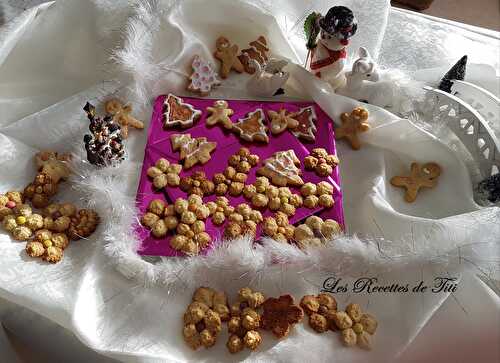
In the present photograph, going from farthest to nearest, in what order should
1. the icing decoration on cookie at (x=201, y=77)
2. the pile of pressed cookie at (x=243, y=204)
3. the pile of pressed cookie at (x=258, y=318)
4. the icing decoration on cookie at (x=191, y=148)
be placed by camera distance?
1. the icing decoration on cookie at (x=201, y=77)
2. the icing decoration on cookie at (x=191, y=148)
3. the pile of pressed cookie at (x=243, y=204)
4. the pile of pressed cookie at (x=258, y=318)

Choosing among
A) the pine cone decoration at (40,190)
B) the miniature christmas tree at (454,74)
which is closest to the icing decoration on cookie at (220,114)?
the pine cone decoration at (40,190)

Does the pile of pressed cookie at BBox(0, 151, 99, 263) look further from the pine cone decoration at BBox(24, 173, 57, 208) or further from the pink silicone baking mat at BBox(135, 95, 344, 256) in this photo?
the pink silicone baking mat at BBox(135, 95, 344, 256)

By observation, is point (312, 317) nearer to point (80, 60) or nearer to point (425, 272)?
point (425, 272)

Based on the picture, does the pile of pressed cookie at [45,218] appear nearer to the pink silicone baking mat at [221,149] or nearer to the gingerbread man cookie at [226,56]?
the pink silicone baking mat at [221,149]

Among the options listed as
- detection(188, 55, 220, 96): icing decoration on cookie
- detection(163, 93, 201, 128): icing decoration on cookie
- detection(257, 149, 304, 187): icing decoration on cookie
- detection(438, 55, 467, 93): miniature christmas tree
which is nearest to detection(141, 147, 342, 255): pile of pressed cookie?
detection(257, 149, 304, 187): icing decoration on cookie

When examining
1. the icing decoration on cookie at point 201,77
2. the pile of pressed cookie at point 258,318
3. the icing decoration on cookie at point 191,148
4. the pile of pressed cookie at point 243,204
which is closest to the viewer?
the pile of pressed cookie at point 258,318

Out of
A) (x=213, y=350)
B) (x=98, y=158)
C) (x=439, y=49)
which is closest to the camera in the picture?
(x=213, y=350)

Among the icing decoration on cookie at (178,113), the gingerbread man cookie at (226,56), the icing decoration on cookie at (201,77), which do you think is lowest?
the icing decoration on cookie at (178,113)

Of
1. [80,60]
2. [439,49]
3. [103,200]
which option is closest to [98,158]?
[103,200]
